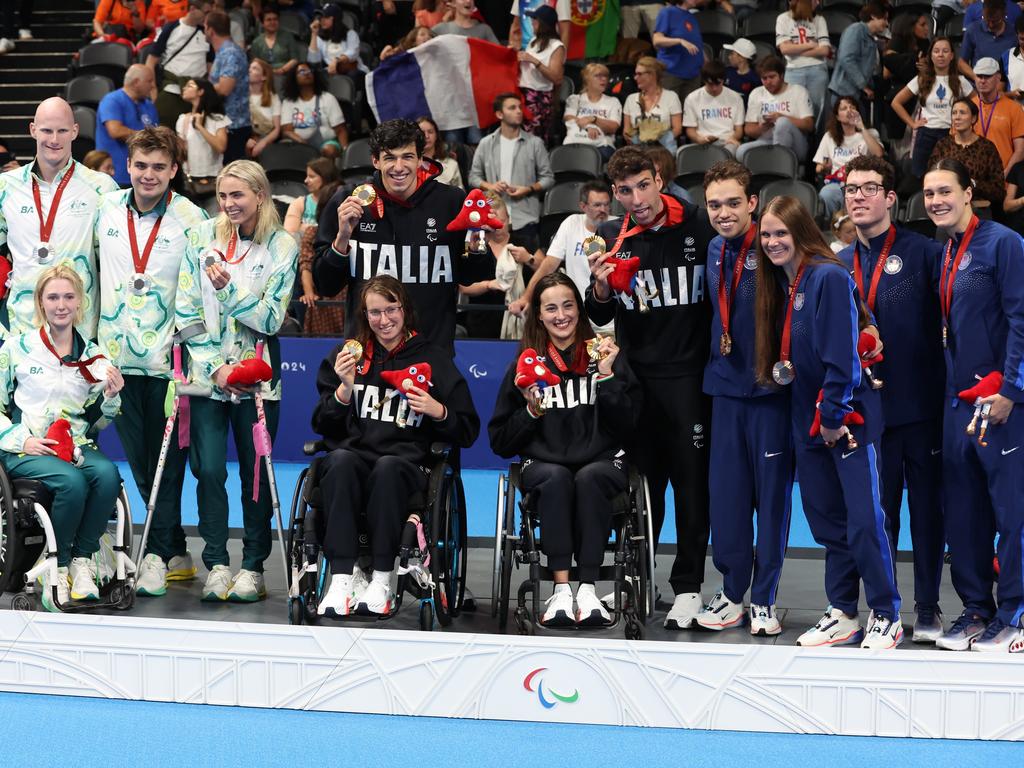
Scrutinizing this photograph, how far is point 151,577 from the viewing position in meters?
5.43

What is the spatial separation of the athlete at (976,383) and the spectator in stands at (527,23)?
6.07 metres

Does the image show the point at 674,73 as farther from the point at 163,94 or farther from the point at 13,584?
the point at 13,584

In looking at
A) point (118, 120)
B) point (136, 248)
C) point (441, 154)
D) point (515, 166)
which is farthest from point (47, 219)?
point (118, 120)

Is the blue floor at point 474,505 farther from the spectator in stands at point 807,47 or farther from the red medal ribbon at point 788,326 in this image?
the spectator in stands at point 807,47

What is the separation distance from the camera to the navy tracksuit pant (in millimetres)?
4812

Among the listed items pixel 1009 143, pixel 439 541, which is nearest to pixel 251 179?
pixel 439 541

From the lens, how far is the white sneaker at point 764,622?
4.87m

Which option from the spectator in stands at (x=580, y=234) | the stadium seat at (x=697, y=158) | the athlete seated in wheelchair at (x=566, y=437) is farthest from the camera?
the stadium seat at (x=697, y=158)

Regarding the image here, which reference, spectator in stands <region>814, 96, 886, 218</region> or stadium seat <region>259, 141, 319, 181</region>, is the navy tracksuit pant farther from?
stadium seat <region>259, 141, 319, 181</region>

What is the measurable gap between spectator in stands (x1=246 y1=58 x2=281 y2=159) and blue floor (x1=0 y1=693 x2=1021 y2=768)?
23.4ft

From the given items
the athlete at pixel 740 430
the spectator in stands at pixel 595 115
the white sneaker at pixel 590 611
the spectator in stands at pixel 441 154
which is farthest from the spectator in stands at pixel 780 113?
the white sneaker at pixel 590 611

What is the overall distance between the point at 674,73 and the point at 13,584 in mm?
7112

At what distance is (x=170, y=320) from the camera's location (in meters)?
5.39

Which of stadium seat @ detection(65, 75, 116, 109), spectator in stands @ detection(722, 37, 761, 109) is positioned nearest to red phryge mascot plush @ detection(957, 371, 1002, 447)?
spectator in stands @ detection(722, 37, 761, 109)
